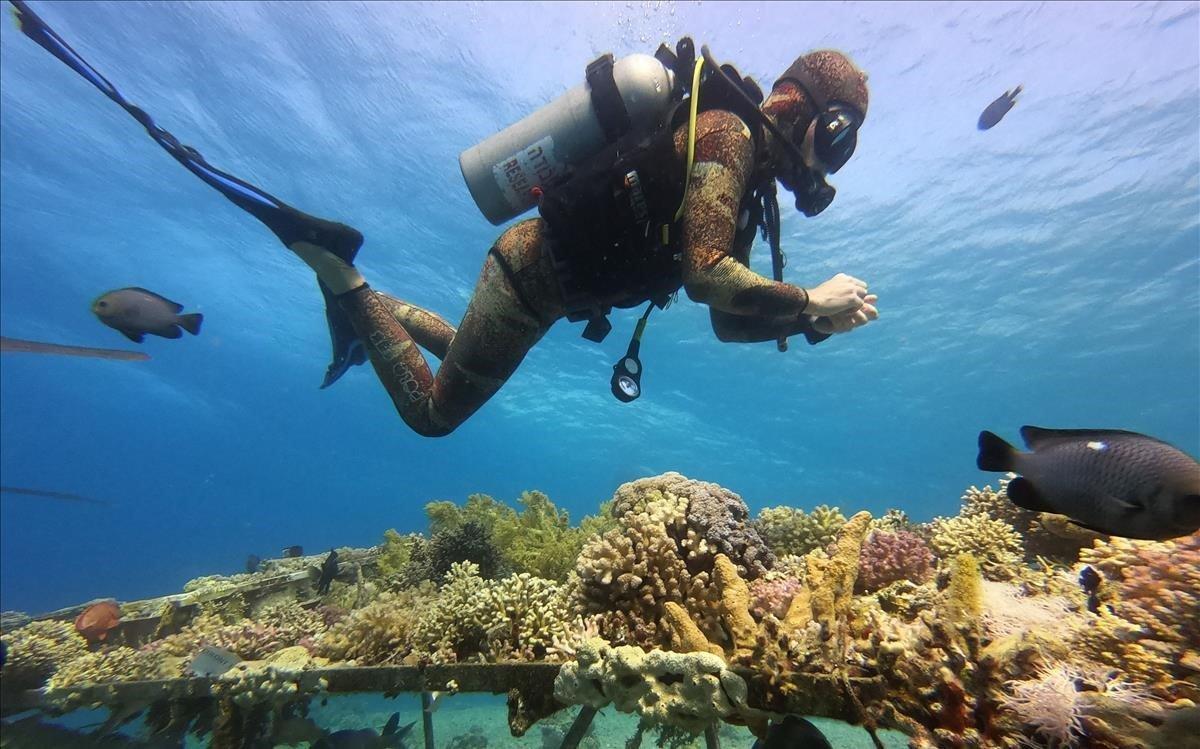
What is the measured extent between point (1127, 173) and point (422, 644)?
3020cm

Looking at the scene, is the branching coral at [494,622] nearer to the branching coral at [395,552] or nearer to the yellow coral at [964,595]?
the yellow coral at [964,595]

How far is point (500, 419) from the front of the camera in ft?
202

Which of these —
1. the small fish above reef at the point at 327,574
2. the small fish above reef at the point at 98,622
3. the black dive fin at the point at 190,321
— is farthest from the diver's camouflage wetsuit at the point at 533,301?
the small fish above reef at the point at 98,622

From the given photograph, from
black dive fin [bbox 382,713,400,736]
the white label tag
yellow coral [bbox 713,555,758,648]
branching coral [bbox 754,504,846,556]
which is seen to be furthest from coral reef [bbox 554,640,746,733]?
black dive fin [bbox 382,713,400,736]

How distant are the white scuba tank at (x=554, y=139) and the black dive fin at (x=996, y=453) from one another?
126 inches

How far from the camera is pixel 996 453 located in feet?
6.73

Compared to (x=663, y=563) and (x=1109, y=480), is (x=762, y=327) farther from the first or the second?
(x=1109, y=480)

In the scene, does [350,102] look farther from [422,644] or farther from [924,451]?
[924,451]

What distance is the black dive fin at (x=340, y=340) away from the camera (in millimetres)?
4973

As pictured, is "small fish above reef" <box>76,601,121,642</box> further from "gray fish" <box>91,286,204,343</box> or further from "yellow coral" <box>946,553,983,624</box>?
"yellow coral" <box>946,553,983,624</box>

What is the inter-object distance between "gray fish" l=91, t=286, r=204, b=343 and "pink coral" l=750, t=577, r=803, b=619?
635cm

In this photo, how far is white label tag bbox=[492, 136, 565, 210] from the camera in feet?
13.2

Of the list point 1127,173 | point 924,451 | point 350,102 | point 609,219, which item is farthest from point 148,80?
point 924,451

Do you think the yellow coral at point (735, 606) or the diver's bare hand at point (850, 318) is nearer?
the yellow coral at point (735, 606)
